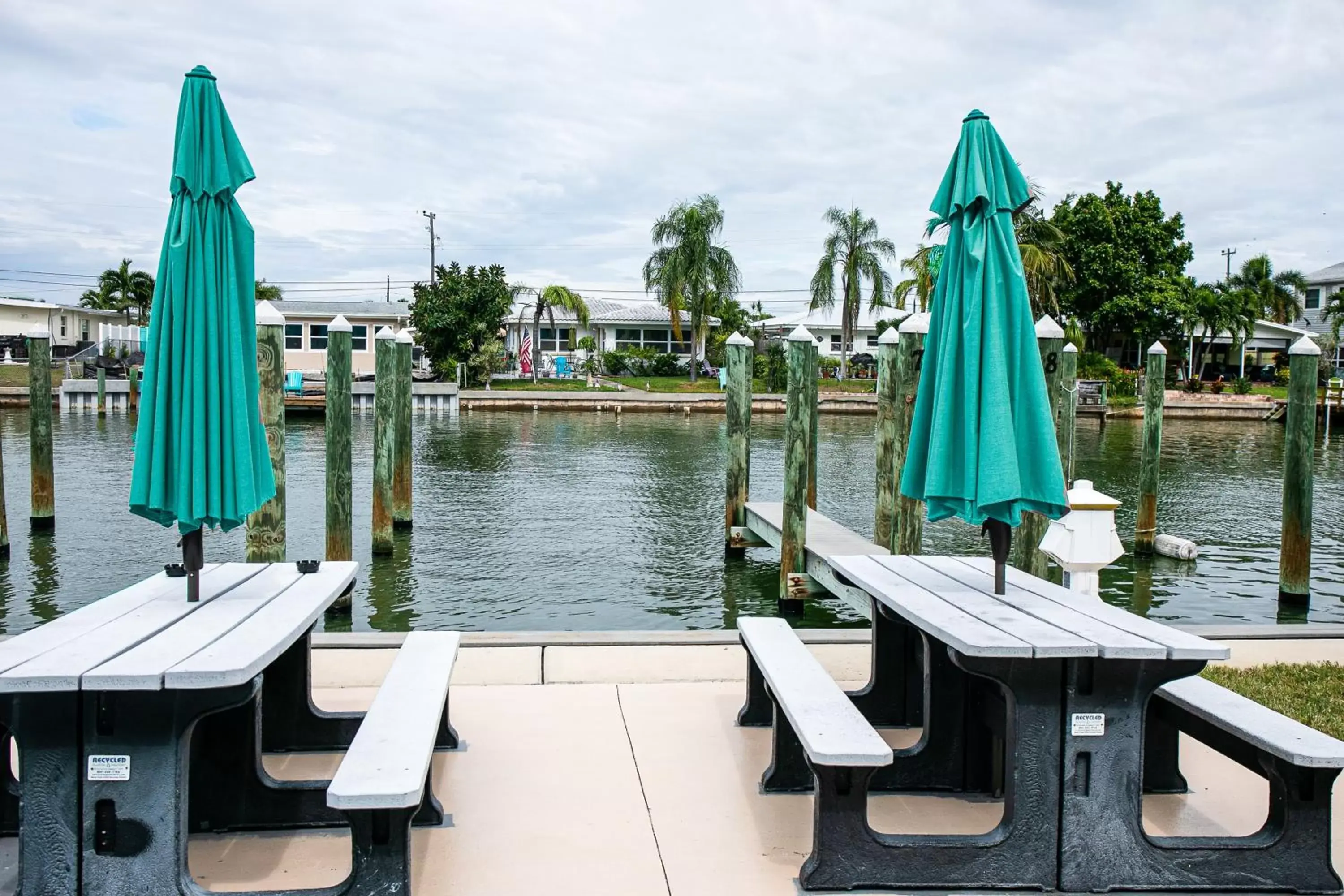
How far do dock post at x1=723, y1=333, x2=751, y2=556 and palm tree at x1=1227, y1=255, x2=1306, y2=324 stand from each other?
181 feet

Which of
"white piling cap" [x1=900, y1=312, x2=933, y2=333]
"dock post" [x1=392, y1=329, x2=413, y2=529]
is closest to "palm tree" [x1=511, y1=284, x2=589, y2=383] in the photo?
"dock post" [x1=392, y1=329, x2=413, y2=529]

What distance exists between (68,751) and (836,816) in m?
2.14

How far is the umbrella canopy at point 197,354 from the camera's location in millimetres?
3582

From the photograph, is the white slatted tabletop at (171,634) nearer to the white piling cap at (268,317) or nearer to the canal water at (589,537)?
the white piling cap at (268,317)

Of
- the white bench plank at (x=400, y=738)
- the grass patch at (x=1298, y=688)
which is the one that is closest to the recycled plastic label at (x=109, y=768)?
the white bench plank at (x=400, y=738)

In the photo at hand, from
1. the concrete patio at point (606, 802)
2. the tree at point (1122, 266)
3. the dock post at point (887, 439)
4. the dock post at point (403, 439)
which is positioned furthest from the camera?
the tree at point (1122, 266)

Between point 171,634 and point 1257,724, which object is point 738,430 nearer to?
point 1257,724

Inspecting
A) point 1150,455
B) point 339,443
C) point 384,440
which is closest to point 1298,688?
point 339,443

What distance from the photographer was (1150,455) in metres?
12.1

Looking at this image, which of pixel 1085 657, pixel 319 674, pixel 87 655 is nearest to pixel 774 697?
pixel 1085 657

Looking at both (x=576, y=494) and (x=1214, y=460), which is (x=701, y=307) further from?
(x=576, y=494)

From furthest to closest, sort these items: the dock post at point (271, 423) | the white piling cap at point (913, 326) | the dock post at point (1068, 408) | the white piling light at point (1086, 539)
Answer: the white piling cap at point (913, 326), the dock post at point (1068, 408), the dock post at point (271, 423), the white piling light at point (1086, 539)

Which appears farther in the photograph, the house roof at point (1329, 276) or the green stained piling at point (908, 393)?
the house roof at point (1329, 276)

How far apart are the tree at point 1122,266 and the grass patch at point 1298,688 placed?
124 ft
